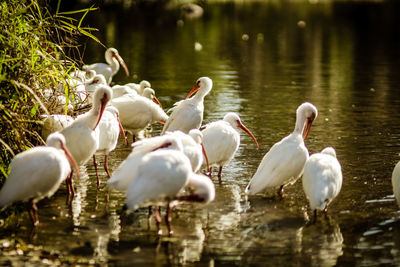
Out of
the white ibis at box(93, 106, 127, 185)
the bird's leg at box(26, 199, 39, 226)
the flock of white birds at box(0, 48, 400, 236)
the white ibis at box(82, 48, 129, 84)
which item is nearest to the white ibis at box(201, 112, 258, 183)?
the flock of white birds at box(0, 48, 400, 236)

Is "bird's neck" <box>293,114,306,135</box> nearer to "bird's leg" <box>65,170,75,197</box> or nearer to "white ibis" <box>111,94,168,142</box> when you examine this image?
"bird's leg" <box>65,170,75,197</box>

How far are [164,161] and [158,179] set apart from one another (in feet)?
0.63

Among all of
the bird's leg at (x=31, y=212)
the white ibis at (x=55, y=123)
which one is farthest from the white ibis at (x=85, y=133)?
the bird's leg at (x=31, y=212)

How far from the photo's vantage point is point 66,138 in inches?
304

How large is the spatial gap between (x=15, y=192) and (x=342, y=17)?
4193cm

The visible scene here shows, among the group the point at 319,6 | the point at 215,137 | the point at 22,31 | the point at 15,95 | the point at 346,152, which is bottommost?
the point at 319,6

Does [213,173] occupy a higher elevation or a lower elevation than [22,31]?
lower

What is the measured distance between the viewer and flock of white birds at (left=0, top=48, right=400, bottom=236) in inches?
251

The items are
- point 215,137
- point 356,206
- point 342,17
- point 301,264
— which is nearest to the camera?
point 301,264

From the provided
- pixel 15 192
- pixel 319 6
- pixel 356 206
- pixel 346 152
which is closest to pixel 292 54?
pixel 346 152

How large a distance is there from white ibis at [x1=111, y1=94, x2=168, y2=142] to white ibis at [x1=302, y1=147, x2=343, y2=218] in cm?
389

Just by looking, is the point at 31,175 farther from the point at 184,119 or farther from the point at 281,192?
the point at 184,119

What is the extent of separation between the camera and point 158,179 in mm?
6266

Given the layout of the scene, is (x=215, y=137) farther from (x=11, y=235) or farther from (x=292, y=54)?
(x=292, y=54)
